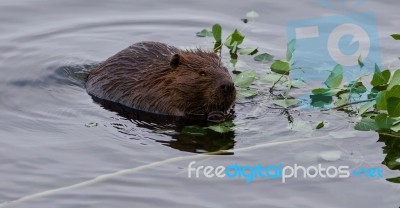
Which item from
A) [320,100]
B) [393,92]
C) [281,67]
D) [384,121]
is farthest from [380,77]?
[281,67]

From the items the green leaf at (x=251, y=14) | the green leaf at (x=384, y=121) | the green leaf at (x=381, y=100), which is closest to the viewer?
the green leaf at (x=381, y=100)

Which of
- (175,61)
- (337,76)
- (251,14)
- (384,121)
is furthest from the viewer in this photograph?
(251,14)

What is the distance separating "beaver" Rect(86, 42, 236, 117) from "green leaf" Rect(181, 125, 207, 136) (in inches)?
11.1

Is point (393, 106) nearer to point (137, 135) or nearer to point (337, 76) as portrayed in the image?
point (337, 76)

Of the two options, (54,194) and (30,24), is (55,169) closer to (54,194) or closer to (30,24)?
(54,194)

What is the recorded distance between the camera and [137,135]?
20.6ft

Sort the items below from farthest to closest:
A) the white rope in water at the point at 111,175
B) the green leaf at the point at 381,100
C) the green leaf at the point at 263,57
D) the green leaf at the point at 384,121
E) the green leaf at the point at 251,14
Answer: the green leaf at the point at 251,14 < the green leaf at the point at 263,57 < the green leaf at the point at 384,121 < the green leaf at the point at 381,100 < the white rope in water at the point at 111,175

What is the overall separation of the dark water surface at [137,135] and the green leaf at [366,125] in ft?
0.14

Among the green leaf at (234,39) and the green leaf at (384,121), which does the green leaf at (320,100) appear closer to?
the green leaf at (384,121)

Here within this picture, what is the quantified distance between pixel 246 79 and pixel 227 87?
18.0 inches

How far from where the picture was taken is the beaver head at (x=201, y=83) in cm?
660

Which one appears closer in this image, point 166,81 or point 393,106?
point 393,106

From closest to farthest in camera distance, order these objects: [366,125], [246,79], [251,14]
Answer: [366,125] < [246,79] < [251,14]

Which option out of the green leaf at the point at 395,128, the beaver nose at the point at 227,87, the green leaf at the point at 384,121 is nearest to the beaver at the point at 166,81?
the beaver nose at the point at 227,87
